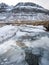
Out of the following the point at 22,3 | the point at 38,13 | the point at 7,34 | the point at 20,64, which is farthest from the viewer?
the point at 22,3

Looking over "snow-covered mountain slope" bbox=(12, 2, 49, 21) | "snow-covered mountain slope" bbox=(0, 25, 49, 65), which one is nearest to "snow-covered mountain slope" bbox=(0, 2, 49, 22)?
"snow-covered mountain slope" bbox=(12, 2, 49, 21)

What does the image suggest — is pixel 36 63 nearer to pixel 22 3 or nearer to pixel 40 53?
pixel 40 53

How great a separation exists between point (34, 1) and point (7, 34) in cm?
161

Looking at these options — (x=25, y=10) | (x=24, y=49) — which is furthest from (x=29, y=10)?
(x=24, y=49)

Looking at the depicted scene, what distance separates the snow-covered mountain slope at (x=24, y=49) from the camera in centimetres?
72

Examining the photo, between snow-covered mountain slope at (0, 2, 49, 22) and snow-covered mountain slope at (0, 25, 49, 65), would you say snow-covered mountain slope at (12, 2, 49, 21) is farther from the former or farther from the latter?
snow-covered mountain slope at (0, 25, 49, 65)

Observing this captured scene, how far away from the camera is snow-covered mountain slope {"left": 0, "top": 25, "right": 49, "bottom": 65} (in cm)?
72

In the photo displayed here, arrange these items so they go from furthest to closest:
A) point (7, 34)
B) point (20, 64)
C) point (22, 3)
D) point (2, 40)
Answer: point (22, 3), point (7, 34), point (2, 40), point (20, 64)

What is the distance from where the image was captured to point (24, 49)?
79cm

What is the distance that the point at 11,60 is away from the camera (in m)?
0.72

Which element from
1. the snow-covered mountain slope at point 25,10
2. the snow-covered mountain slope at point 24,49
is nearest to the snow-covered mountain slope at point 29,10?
the snow-covered mountain slope at point 25,10

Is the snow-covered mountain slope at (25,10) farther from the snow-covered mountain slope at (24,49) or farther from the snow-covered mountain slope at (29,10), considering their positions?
the snow-covered mountain slope at (24,49)

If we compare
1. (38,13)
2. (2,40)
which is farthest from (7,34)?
(38,13)

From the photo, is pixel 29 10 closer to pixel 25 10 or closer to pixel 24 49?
pixel 25 10
